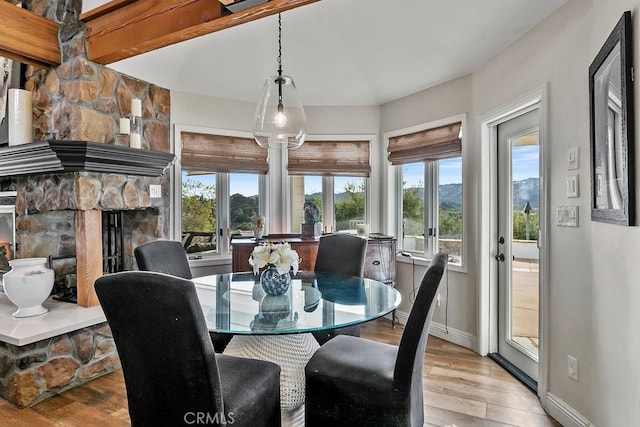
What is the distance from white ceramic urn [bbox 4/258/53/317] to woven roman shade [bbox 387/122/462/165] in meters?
3.24

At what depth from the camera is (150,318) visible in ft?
4.25

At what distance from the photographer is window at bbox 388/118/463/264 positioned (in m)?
3.49

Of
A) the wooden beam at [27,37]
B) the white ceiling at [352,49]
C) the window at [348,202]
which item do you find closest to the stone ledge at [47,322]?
the wooden beam at [27,37]

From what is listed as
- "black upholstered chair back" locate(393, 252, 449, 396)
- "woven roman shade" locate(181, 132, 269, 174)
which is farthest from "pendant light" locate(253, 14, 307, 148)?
"woven roman shade" locate(181, 132, 269, 174)

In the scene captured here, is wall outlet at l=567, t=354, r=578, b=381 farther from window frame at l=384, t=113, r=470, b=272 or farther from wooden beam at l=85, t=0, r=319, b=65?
wooden beam at l=85, t=0, r=319, b=65

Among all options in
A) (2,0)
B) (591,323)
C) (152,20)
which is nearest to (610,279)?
(591,323)

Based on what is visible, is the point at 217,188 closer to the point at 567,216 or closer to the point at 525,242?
the point at 525,242

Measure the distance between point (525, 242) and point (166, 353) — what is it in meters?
2.58

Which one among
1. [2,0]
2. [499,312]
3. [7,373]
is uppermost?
[2,0]

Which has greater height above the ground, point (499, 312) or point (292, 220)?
point (292, 220)

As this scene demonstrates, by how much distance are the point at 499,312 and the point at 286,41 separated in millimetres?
2804

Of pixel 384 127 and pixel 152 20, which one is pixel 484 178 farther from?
pixel 152 20

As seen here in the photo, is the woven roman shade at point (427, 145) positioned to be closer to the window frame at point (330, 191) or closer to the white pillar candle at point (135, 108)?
the window frame at point (330, 191)

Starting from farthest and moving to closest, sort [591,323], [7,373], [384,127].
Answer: [384,127] → [7,373] → [591,323]
